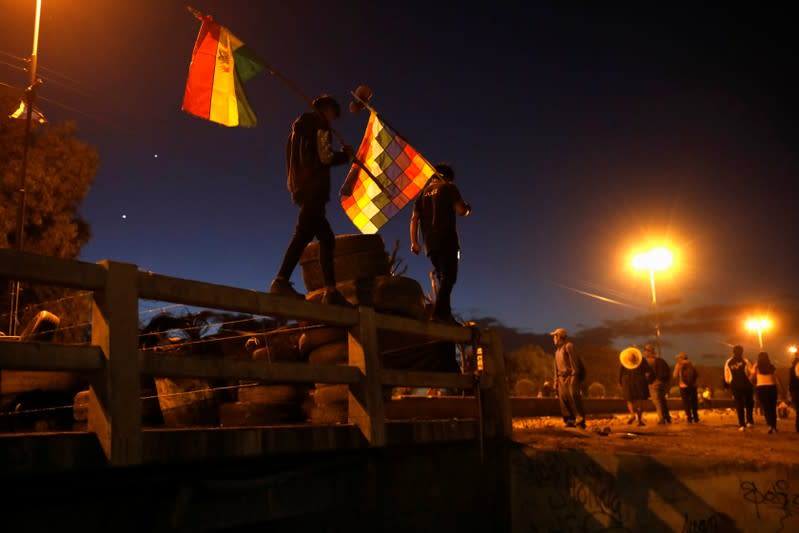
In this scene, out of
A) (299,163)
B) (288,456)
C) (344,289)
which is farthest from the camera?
(344,289)

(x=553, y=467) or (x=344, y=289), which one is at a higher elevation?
(x=344, y=289)

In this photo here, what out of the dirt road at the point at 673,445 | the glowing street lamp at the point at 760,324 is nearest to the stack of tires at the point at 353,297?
the dirt road at the point at 673,445

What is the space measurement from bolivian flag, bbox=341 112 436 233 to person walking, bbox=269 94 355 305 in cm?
219

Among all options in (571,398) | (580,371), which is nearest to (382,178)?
(580,371)

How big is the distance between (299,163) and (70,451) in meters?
3.91

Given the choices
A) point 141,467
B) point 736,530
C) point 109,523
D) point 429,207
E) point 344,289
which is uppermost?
point 429,207

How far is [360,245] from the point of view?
8.17m

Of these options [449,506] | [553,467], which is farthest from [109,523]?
[553,467]

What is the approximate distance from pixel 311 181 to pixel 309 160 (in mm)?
234

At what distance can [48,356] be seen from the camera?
3420 mm

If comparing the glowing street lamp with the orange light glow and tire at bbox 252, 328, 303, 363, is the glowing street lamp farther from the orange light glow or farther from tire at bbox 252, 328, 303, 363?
tire at bbox 252, 328, 303, 363

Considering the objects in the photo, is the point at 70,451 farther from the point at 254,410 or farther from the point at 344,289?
the point at 344,289

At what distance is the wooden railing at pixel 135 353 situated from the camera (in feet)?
11.5

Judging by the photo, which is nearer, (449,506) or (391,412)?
(449,506)
